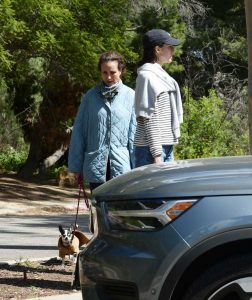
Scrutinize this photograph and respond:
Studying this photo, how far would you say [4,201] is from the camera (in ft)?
71.4

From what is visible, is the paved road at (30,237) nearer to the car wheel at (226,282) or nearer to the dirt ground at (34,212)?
the dirt ground at (34,212)

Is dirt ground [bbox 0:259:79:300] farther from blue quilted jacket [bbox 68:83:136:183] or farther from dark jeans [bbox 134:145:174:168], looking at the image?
dark jeans [bbox 134:145:174:168]

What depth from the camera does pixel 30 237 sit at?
12.1m

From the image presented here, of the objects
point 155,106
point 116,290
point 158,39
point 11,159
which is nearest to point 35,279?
point 155,106

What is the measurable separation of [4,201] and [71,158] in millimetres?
15043

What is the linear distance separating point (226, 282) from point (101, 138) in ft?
9.39

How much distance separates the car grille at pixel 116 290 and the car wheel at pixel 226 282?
0.33 meters

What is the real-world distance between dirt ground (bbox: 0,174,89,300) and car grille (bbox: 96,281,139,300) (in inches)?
87.4

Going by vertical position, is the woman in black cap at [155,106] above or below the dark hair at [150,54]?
below

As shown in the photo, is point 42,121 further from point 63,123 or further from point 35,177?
point 35,177

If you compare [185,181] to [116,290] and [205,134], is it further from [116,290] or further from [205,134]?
[205,134]

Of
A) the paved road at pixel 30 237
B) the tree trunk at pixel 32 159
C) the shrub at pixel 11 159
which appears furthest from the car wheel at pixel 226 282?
the shrub at pixel 11 159

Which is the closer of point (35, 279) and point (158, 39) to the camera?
point (158, 39)

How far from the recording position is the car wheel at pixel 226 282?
4316mm
